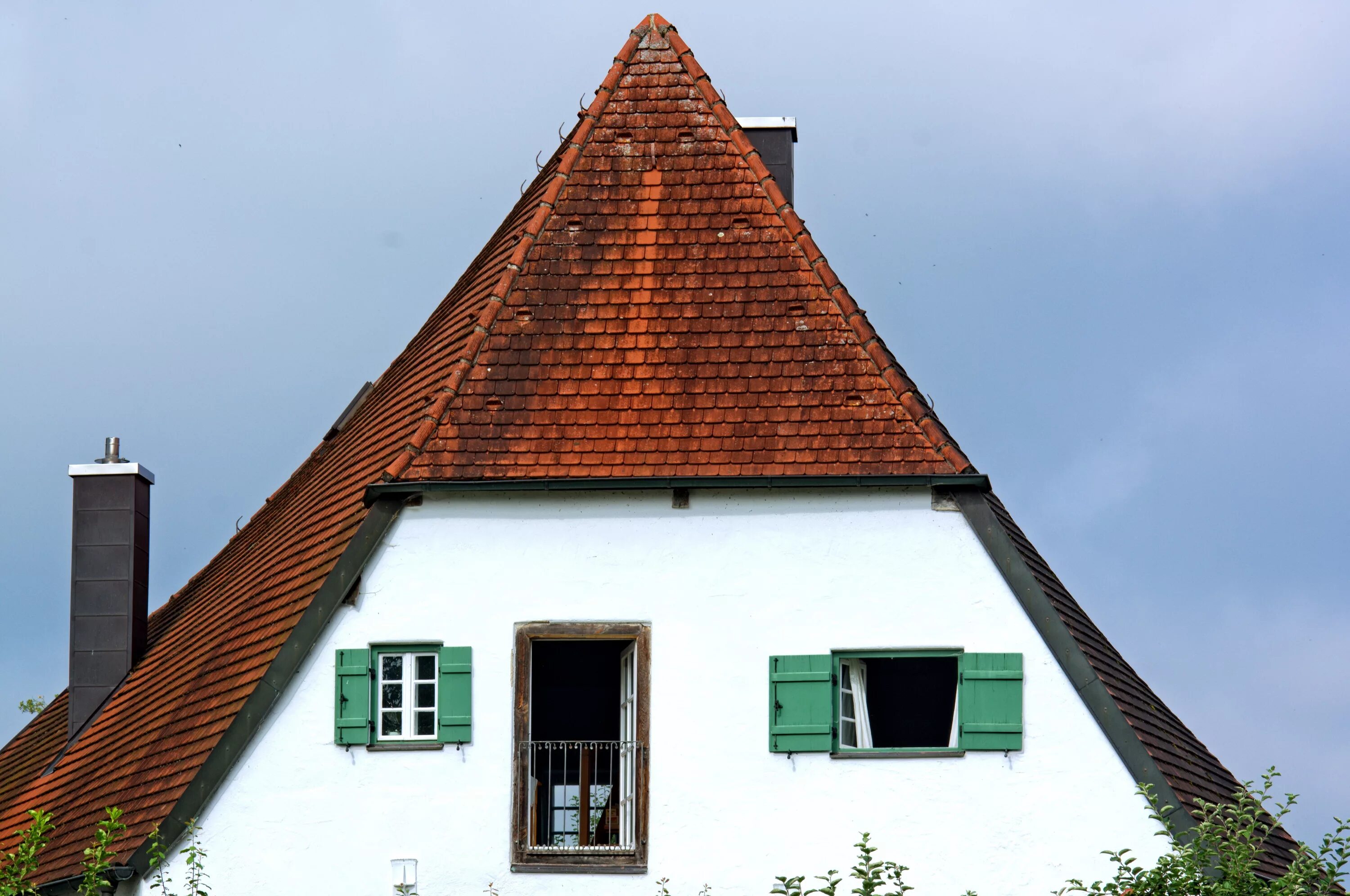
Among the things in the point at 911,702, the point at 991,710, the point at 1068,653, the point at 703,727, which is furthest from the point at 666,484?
the point at 911,702

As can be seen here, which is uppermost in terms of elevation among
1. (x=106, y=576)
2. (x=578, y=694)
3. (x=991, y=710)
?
(x=106, y=576)

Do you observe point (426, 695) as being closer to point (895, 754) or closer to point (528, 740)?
point (528, 740)

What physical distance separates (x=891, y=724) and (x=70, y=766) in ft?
25.1

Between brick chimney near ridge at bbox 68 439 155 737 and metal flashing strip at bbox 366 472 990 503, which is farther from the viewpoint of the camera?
brick chimney near ridge at bbox 68 439 155 737

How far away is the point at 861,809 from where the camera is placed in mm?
15109

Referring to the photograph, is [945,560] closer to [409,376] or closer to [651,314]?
[651,314]

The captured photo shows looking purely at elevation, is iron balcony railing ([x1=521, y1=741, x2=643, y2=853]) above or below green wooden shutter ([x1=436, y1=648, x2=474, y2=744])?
below

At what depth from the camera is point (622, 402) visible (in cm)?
1620

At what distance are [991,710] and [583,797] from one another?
→ 3.43 meters

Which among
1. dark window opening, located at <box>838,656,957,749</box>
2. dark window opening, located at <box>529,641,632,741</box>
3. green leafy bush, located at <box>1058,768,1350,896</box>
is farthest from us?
dark window opening, located at <box>529,641,632,741</box>

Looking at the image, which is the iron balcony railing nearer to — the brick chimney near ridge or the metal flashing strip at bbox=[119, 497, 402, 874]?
the metal flashing strip at bbox=[119, 497, 402, 874]

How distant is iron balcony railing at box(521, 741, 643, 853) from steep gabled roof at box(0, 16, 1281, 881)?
2.12 metres

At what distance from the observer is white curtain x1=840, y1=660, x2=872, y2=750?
1584cm

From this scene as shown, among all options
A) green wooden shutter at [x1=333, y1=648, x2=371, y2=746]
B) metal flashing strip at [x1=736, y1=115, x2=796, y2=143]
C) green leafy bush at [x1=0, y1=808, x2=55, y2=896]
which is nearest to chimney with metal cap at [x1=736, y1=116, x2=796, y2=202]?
metal flashing strip at [x1=736, y1=115, x2=796, y2=143]
